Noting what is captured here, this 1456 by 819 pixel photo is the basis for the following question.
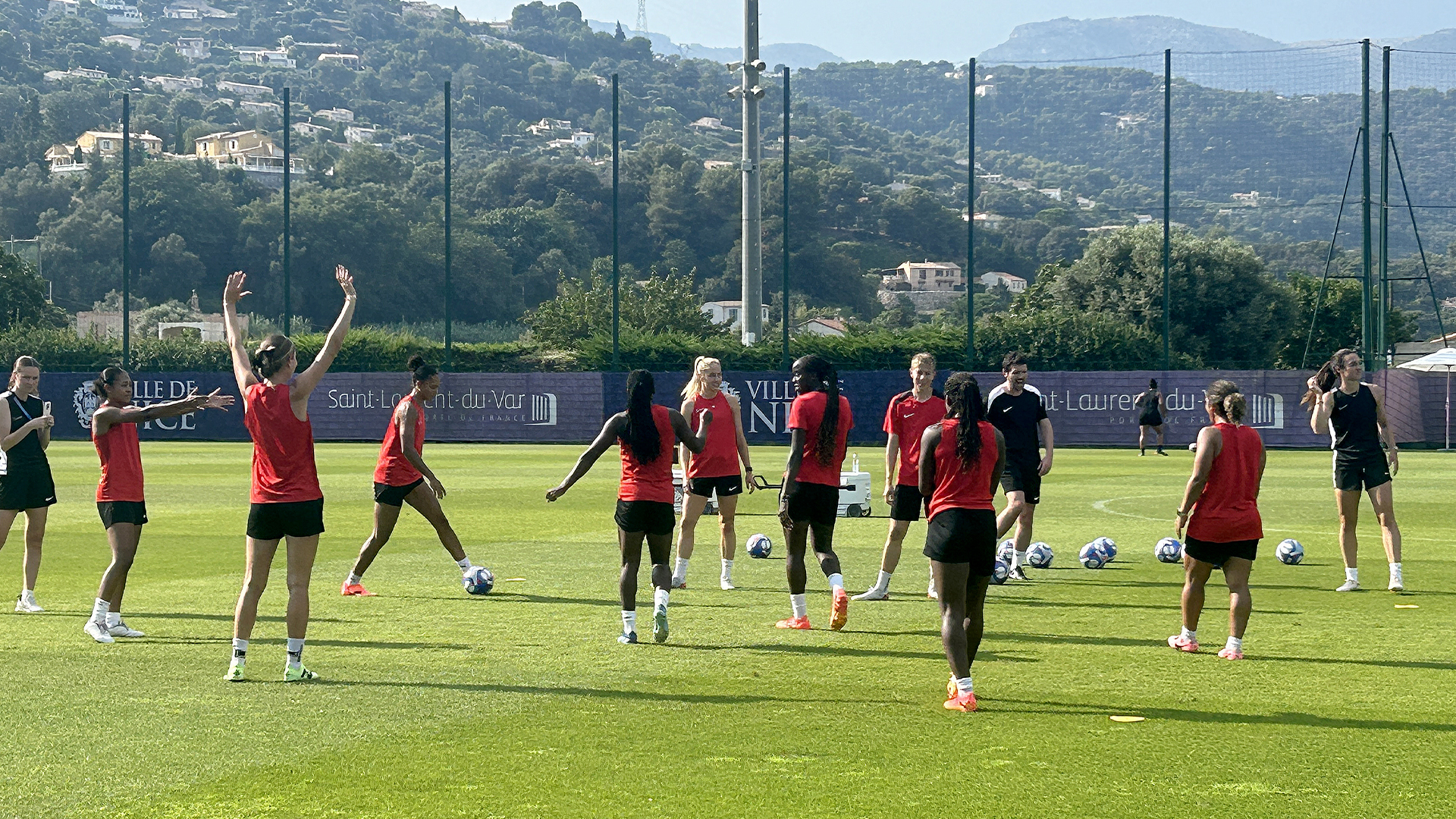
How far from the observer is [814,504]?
1134 centimetres

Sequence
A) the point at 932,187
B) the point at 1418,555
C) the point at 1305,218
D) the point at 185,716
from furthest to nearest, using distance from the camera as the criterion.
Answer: the point at 932,187 < the point at 1305,218 < the point at 1418,555 < the point at 185,716

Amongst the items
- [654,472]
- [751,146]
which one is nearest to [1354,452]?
[654,472]

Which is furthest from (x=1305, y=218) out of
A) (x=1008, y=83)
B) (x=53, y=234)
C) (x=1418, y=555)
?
(x=1418, y=555)

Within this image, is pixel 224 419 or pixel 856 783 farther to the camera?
pixel 224 419

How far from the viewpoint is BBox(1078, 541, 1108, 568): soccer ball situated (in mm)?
15359

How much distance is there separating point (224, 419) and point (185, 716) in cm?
4432

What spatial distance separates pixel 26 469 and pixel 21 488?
0.15 metres

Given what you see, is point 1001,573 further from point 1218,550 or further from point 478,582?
point 478,582

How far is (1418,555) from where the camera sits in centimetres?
1650

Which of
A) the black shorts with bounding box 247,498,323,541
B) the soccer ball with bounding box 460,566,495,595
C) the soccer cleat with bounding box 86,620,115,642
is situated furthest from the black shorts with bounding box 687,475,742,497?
the soccer cleat with bounding box 86,620,115,642

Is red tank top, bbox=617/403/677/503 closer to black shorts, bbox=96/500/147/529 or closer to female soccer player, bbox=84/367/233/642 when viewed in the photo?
female soccer player, bbox=84/367/233/642

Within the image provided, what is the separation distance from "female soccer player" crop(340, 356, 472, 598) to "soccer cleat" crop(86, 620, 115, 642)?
2.71m

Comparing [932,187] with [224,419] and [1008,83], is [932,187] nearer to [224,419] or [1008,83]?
[1008,83]

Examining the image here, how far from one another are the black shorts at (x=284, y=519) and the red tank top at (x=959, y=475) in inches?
138
